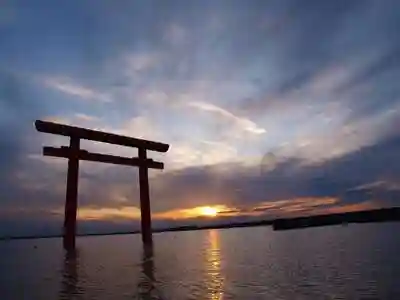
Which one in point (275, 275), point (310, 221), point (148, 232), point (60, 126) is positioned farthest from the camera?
point (310, 221)

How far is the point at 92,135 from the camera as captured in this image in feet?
54.5

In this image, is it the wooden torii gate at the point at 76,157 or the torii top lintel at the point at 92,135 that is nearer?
the torii top lintel at the point at 92,135

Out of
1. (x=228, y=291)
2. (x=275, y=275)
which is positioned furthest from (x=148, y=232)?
(x=228, y=291)

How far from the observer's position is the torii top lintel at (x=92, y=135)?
49.9ft

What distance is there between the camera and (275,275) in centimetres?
1309

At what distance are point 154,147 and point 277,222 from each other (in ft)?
298

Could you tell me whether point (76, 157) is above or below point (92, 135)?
below

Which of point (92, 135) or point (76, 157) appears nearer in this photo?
point (76, 157)

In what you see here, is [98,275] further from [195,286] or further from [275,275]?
[275,275]

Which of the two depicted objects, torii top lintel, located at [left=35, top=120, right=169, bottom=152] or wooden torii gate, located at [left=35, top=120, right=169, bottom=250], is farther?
wooden torii gate, located at [left=35, top=120, right=169, bottom=250]

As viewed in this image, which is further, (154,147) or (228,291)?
(154,147)

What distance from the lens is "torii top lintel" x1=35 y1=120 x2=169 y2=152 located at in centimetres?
1521

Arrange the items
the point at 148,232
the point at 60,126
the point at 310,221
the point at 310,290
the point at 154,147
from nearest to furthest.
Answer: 1. the point at 310,290
2. the point at 60,126
3. the point at 154,147
4. the point at 148,232
5. the point at 310,221

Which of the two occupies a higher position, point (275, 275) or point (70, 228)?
point (70, 228)
